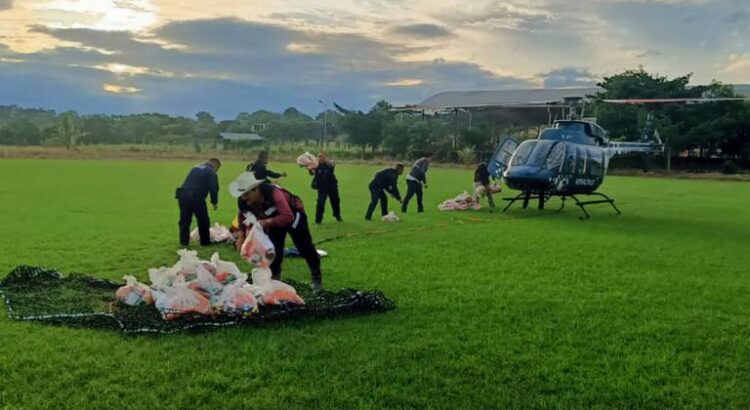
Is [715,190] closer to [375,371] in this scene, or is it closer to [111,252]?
[111,252]

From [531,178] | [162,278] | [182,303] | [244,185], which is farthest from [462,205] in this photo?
[182,303]

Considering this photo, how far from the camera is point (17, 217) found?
18500 mm

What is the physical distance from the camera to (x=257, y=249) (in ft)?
26.9

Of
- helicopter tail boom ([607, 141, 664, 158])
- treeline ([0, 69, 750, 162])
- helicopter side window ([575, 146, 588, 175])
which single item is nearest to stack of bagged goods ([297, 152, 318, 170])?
helicopter side window ([575, 146, 588, 175])

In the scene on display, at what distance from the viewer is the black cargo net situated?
7301 mm

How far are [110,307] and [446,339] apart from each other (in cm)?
390

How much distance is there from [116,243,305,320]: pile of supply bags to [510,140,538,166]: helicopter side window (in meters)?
13.8

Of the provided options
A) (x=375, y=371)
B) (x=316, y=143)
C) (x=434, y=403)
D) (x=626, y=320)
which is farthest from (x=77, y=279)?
(x=316, y=143)

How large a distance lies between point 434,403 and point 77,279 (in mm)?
6076

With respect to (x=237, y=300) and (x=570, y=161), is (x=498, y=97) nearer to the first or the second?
(x=570, y=161)

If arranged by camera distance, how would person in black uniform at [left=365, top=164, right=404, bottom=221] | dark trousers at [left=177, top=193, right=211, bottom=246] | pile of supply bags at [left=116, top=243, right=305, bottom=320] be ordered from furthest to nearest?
person in black uniform at [left=365, top=164, right=404, bottom=221] < dark trousers at [left=177, top=193, right=211, bottom=246] < pile of supply bags at [left=116, top=243, right=305, bottom=320]

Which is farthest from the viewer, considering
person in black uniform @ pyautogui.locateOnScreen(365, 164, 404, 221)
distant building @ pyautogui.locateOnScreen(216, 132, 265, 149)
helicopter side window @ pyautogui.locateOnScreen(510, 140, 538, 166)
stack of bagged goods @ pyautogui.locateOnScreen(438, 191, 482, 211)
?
distant building @ pyautogui.locateOnScreen(216, 132, 265, 149)

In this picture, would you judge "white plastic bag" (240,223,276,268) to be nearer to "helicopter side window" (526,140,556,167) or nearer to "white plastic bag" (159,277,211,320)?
"white plastic bag" (159,277,211,320)

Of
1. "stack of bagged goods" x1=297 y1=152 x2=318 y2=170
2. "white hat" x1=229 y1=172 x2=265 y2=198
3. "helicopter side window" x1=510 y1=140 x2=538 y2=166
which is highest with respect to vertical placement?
"helicopter side window" x1=510 y1=140 x2=538 y2=166
